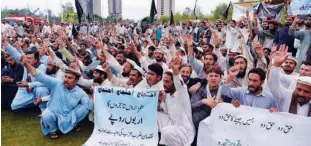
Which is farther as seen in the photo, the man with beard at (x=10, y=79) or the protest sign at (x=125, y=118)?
the man with beard at (x=10, y=79)

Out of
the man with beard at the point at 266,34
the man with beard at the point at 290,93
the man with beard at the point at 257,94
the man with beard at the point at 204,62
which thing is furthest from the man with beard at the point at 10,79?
the man with beard at the point at 266,34

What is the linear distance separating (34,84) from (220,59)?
13.2ft

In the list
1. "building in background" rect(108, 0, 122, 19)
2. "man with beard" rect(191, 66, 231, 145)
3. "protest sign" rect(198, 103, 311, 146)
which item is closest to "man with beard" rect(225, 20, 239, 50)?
"man with beard" rect(191, 66, 231, 145)

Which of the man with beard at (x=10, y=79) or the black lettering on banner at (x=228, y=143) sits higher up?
the man with beard at (x=10, y=79)

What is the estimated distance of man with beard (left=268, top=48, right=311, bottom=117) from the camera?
168 inches

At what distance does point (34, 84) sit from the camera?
6.81 metres

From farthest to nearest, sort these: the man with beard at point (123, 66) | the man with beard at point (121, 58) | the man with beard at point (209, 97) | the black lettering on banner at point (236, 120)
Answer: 1. the man with beard at point (121, 58)
2. the man with beard at point (123, 66)
3. the man with beard at point (209, 97)
4. the black lettering on banner at point (236, 120)

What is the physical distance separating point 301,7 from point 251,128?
6192mm

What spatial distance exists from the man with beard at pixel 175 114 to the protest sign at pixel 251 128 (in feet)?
0.74

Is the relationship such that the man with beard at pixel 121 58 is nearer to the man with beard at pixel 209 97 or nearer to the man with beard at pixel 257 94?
the man with beard at pixel 209 97

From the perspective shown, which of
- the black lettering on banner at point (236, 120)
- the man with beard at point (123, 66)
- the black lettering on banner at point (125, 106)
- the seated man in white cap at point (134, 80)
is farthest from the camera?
the man with beard at point (123, 66)

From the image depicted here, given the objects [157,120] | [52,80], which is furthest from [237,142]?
[52,80]

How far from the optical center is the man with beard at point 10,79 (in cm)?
736

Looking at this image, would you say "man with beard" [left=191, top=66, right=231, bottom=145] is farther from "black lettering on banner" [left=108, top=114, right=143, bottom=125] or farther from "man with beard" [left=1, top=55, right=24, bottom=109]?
"man with beard" [left=1, top=55, right=24, bottom=109]
